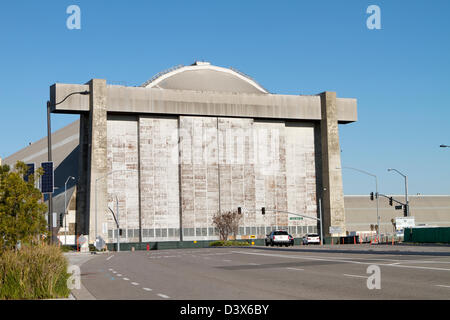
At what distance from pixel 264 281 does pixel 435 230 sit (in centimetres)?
4738

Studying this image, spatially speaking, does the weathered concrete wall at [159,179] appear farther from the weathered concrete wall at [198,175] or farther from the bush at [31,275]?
the bush at [31,275]

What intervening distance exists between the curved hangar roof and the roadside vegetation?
278 ft

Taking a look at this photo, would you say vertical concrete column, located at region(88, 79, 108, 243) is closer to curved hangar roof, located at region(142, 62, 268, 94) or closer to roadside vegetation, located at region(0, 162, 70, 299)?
curved hangar roof, located at region(142, 62, 268, 94)

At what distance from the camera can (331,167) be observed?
106125 millimetres

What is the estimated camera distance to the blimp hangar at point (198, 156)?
310ft

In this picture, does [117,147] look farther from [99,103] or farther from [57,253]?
[57,253]

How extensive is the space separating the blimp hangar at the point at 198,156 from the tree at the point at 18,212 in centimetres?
6616

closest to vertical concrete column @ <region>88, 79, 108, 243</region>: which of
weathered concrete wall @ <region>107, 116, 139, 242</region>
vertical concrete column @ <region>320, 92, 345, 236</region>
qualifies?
weathered concrete wall @ <region>107, 116, 139, 242</region>

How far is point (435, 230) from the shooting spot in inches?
2464

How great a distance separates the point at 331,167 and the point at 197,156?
75.8ft

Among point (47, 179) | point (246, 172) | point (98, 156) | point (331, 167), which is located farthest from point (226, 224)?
point (47, 179)

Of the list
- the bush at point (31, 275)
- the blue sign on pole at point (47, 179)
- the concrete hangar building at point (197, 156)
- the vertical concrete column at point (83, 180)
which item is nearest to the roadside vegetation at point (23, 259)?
the bush at point (31, 275)

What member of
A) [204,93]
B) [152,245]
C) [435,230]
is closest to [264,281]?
[435,230]
